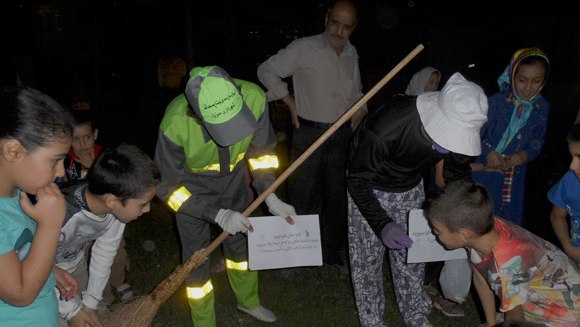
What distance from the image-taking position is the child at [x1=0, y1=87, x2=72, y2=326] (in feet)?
5.40

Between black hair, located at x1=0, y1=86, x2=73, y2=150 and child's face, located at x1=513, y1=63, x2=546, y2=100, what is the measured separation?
304 cm

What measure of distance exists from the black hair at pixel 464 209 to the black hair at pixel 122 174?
1.54 metres

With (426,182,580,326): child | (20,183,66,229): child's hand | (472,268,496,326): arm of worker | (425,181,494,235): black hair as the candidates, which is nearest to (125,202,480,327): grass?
(472,268,496,326): arm of worker

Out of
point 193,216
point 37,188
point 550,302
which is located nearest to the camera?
point 37,188

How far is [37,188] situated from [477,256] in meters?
2.19

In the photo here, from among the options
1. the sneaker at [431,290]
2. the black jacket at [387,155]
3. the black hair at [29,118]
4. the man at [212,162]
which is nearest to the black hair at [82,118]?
the man at [212,162]

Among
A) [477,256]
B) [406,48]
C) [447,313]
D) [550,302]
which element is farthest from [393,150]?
[406,48]

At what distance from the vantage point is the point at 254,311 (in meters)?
3.65

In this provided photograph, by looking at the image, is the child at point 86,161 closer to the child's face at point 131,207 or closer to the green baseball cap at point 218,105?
the child's face at point 131,207

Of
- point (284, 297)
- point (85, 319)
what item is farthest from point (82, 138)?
point (284, 297)

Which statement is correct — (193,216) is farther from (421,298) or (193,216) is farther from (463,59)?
(463,59)

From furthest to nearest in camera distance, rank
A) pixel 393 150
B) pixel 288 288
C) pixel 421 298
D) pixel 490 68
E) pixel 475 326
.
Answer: pixel 490 68, pixel 288 288, pixel 475 326, pixel 421 298, pixel 393 150

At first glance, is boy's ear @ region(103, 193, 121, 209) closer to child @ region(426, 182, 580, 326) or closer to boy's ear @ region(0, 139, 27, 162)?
boy's ear @ region(0, 139, 27, 162)

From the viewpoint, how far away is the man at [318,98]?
393 centimetres
